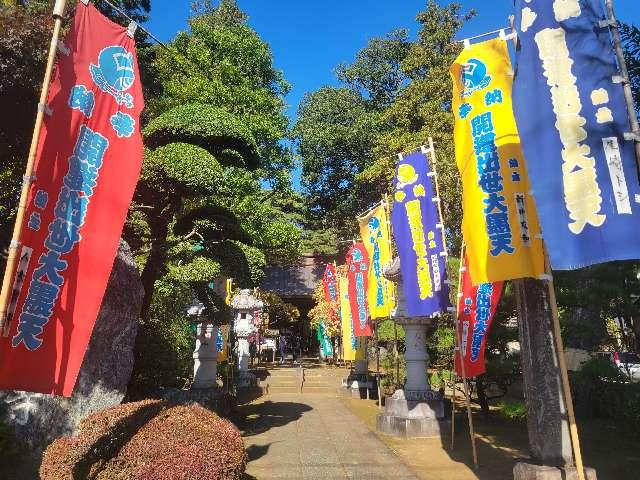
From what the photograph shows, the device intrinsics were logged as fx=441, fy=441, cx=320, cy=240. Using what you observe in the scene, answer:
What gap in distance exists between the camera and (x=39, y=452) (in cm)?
618

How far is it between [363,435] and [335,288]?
10.3 meters

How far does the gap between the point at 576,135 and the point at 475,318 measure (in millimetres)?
4443

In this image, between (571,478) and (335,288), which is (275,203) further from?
(571,478)

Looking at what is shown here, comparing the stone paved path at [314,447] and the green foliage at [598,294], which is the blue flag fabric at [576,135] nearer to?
the stone paved path at [314,447]

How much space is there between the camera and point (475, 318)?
26.0 ft

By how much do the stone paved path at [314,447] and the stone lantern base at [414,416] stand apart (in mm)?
505

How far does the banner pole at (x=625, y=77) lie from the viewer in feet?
12.9

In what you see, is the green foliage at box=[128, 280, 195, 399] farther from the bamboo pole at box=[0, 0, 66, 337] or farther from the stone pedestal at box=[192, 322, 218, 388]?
the bamboo pole at box=[0, 0, 66, 337]

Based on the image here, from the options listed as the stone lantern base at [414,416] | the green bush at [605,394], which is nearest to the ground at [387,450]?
the stone lantern base at [414,416]

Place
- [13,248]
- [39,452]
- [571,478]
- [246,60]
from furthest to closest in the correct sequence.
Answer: [246,60] → [39,452] → [571,478] → [13,248]

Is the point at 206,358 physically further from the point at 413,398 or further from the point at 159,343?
the point at 413,398

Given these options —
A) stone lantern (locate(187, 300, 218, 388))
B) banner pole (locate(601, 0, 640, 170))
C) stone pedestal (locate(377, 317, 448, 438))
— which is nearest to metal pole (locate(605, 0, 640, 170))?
banner pole (locate(601, 0, 640, 170))

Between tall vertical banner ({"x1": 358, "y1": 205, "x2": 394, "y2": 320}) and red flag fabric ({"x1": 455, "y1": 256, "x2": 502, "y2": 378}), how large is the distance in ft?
10.9

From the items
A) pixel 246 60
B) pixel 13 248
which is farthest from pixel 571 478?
pixel 246 60
